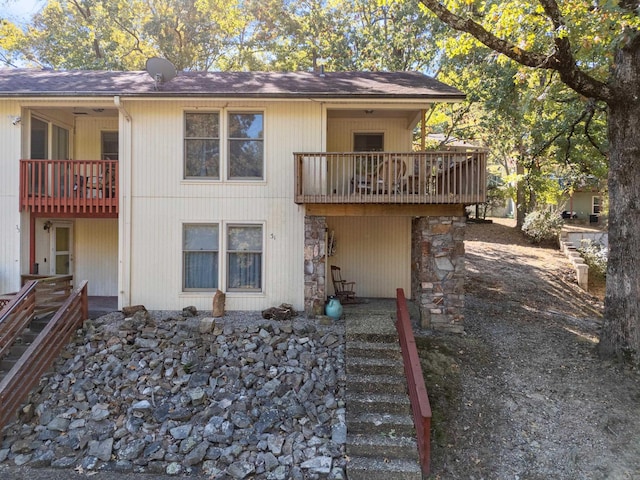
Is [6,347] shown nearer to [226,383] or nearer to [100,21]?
[226,383]

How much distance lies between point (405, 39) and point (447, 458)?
50.6ft

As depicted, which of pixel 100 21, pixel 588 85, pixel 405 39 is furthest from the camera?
pixel 100 21

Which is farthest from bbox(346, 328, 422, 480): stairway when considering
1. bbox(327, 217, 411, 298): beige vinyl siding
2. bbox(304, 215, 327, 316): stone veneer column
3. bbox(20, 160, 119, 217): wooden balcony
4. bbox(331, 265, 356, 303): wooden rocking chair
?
bbox(20, 160, 119, 217): wooden balcony

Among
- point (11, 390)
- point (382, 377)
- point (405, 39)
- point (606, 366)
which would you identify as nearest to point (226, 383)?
point (382, 377)

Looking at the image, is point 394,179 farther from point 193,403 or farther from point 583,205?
point 583,205

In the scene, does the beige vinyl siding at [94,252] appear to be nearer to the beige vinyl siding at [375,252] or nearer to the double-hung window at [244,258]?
the double-hung window at [244,258]

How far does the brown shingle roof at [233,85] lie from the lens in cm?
789

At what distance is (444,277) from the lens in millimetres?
7832

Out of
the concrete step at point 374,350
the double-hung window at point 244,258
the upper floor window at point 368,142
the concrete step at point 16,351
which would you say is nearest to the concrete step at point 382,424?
the concrete step at point 374,350

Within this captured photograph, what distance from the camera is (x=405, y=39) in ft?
49.7

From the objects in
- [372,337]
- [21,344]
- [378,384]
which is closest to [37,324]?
[21,344]

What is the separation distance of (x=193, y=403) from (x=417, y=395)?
353cm

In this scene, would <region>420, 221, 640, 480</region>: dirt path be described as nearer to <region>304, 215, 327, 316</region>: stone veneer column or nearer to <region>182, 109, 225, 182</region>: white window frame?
<region>304, 215, 327, 316</region>: stone veneer column

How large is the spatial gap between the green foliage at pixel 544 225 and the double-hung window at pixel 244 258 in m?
13.3
